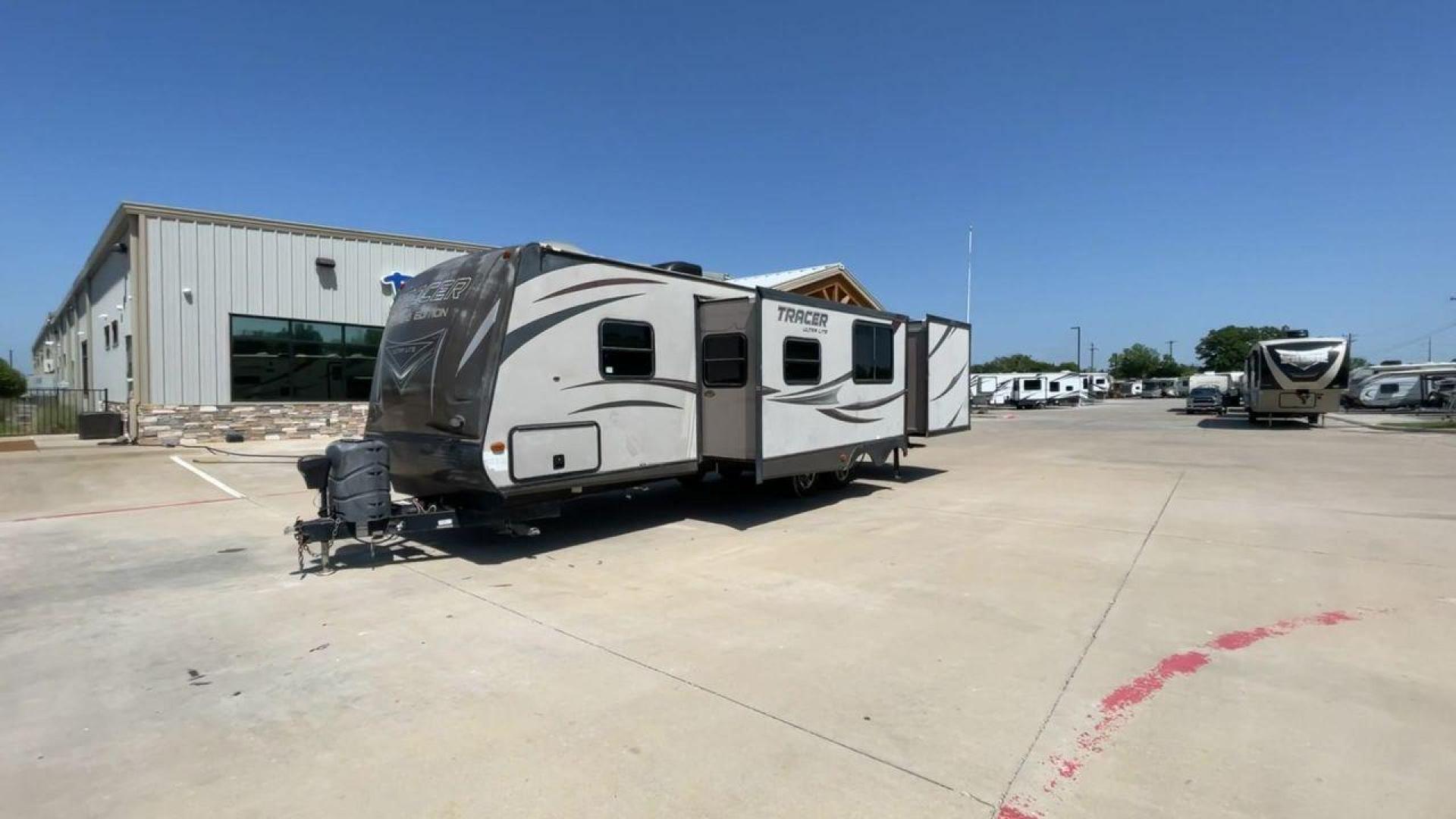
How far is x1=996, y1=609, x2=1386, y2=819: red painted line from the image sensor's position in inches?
121

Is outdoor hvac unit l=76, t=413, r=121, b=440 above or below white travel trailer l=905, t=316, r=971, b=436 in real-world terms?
below

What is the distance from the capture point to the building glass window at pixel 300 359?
62.2 feet

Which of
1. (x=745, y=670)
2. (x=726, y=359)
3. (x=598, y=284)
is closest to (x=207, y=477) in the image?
(x=598, y=284)

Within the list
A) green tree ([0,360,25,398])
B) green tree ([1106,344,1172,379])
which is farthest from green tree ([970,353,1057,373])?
green tree ([0,360,25,398])

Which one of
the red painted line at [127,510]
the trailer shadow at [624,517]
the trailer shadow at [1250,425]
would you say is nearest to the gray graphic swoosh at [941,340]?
the trailer shadow at [624,517]

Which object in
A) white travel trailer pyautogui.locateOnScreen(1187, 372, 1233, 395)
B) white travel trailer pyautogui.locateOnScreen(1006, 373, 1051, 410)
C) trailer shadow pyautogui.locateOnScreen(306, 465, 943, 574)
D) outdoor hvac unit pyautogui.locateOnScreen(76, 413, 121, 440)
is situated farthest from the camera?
white travel trailer pyautogui.locateOnScreen(1006, 373, 1051, 410)

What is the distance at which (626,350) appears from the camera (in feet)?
25.6

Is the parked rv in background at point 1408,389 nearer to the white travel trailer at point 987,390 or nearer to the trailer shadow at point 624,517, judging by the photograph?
the white travel trailer at point 987,390

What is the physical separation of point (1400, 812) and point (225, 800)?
15.9ft

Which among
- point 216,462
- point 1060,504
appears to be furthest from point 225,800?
point 216,462

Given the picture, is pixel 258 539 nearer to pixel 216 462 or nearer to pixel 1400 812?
pixel 216 462

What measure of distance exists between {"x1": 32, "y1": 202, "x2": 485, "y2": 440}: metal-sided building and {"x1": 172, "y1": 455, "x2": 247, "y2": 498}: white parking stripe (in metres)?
3.49

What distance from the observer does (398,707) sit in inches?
153

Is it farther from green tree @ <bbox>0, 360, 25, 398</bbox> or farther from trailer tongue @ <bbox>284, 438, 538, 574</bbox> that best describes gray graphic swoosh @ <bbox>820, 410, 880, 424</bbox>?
green tree @ <bbox>0, 360, 25, 398</bbox>
